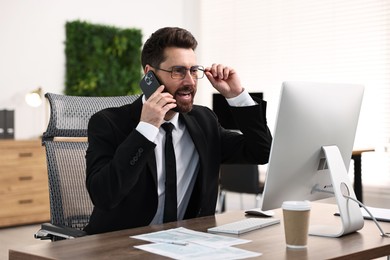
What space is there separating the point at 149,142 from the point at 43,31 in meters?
4.59

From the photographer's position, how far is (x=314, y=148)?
1.83m

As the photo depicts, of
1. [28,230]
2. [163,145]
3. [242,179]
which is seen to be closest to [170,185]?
[163,145]

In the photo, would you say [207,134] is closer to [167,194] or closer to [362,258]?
[167,194]

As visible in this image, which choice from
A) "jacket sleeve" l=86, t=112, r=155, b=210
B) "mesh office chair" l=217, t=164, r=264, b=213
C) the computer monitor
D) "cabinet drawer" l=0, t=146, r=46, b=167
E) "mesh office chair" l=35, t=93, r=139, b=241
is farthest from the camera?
"cabinet drawer" l=0, t=146, r=46, b=167

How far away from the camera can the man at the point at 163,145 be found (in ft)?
6.19

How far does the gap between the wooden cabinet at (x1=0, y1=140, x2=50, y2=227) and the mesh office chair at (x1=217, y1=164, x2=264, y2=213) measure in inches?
64.1

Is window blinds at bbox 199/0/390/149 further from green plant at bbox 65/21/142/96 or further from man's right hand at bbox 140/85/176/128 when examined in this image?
man's right hand at bbox 140/85/176/128

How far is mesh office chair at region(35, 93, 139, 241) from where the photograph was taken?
2.27 meters

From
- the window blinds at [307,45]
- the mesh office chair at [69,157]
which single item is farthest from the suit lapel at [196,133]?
the window blinds at [307,45]

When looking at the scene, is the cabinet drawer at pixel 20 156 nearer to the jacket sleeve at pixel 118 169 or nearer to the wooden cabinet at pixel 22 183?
the wooden cabinet at pixel 22 183

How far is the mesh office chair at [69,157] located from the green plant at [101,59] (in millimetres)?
3969

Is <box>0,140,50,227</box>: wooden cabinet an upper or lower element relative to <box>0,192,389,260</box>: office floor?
upper

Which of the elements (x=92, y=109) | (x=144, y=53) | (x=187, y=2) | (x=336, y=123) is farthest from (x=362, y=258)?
(x=187, y=2)

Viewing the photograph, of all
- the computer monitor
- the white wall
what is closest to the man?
the computer monitor
